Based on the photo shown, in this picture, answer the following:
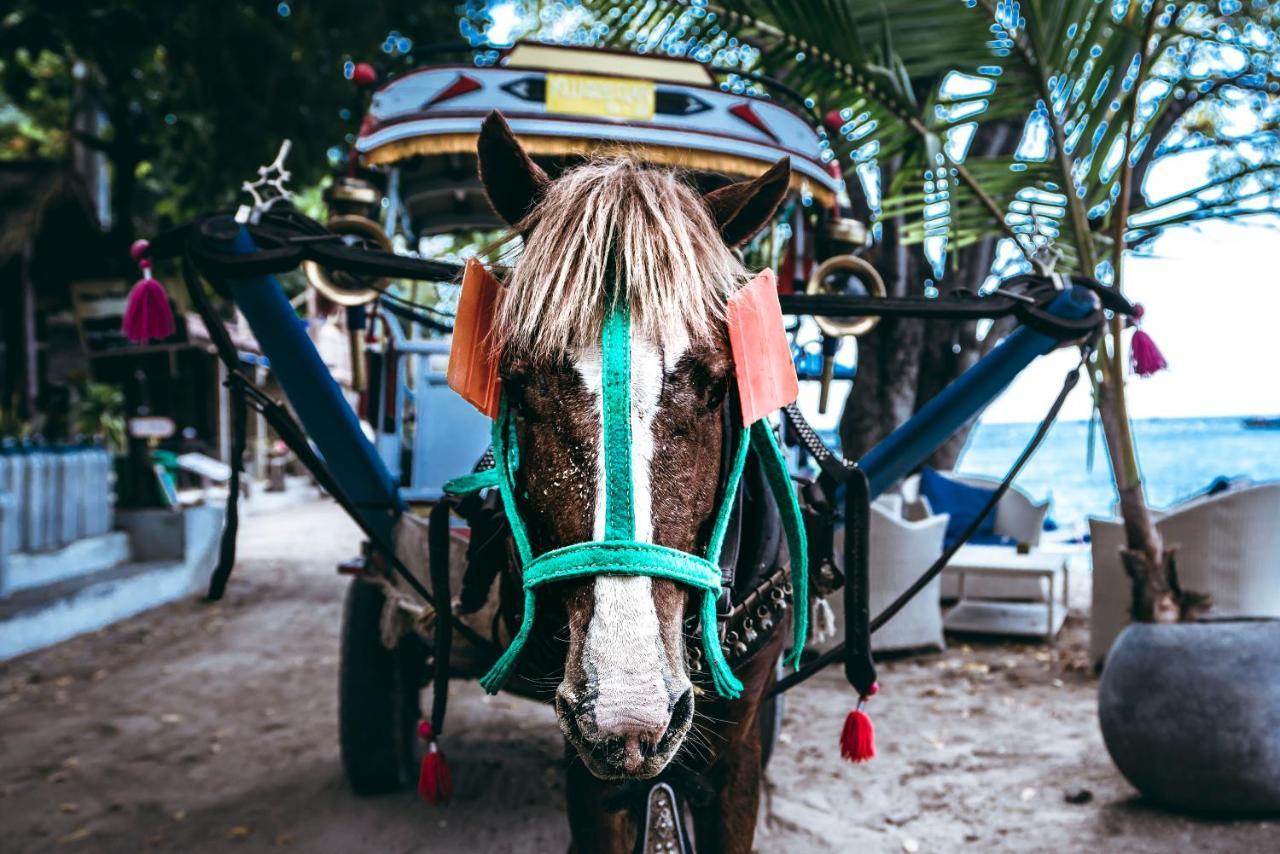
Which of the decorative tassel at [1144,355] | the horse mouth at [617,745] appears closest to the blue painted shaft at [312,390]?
the horse mouth at [617,745]

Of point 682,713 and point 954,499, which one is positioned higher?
point 682,713

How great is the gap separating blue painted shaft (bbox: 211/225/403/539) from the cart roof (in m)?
1.14

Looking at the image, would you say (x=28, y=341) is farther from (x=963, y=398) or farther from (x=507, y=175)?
(x=963, y=398)

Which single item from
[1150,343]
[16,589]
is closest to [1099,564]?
[1150,343]

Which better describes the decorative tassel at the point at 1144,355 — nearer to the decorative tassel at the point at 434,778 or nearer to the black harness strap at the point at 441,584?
the black harness strap at the point at 441,584

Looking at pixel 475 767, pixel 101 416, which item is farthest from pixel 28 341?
pixel 475 767

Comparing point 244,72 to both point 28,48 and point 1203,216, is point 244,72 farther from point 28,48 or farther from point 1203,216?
point 1203,216

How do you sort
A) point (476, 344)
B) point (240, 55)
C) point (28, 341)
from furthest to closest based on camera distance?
point (28, 341) → point (240, 55) → point (476, 344)

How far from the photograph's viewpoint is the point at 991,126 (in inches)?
261

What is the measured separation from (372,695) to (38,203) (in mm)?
7974

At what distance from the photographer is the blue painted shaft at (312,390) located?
175 centimetres

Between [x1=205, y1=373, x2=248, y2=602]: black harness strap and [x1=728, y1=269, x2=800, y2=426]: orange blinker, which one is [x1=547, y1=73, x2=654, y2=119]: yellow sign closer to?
[x1=205, y1=373, x2=248, y2=602]: black harness strap

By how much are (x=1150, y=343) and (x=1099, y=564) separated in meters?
3.10

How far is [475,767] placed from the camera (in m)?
3.76
